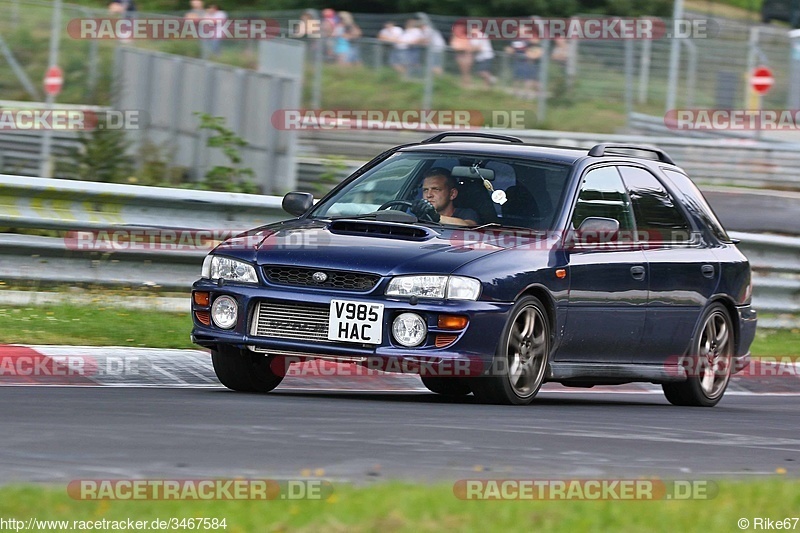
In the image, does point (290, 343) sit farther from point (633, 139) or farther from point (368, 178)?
point (633, 139)

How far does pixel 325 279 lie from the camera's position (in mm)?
8609

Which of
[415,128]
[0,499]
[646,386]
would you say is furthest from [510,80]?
[0,499]

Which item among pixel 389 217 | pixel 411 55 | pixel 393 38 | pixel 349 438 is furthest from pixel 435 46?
pixel 349 438

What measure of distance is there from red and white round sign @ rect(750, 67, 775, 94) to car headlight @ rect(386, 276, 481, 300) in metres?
18.9

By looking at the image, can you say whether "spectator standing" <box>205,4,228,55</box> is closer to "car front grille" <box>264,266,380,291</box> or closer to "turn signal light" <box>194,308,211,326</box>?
"turn signal light" <box>194,308,211,326</box>

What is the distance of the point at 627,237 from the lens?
1003cm

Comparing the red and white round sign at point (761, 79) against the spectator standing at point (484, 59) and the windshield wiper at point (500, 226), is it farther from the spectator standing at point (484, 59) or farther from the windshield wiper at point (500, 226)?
the windshield wiper at point (500, 226)

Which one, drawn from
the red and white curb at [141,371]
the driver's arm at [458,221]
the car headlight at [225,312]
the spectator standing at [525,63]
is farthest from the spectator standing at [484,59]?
the car headlight at [225,312]

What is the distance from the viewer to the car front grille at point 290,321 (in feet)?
28.1

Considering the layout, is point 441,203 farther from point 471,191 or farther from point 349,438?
point 349,438

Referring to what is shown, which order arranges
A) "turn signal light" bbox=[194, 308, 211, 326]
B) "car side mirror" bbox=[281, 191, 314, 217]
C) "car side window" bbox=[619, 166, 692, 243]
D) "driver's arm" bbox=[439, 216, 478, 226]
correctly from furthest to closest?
1. "car side window" bbox=[619, 166, 692, 243]
2. "car side mirror" bbox=[281, 191, 314, 217]
3. "driver's arm" bbox=[439, 216, 478, 226]
4. "turn signal light" bbox=[194, 308, 211, 326]

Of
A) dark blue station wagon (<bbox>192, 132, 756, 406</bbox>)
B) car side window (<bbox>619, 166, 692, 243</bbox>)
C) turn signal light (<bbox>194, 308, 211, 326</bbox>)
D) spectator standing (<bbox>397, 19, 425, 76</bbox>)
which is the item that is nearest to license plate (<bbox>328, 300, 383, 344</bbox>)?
dark blue station wagon (<bbox>192, 132, 756, 406</bbox>)

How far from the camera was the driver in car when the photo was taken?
9.36 meters

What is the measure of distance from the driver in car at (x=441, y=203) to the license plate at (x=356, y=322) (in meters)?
1.04
